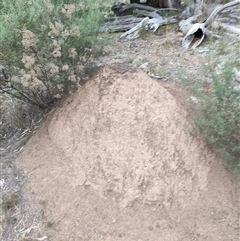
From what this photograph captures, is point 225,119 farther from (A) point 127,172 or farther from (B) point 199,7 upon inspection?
(B) point 199,7

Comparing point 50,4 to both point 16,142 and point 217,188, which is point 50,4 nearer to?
point 16,142

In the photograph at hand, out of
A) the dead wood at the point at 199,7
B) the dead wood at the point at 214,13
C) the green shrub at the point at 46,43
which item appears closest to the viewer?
the green shrub at the point at 46,43

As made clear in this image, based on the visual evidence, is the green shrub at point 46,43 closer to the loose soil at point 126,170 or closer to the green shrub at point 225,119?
the loose soil at point 126,170

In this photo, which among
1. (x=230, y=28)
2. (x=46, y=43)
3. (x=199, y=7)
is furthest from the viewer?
(x=199, y=7)

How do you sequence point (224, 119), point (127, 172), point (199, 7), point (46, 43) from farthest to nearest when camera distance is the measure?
1. point (199, 7)
2. point (46, 43)
3. point (127, 172)
4. point (224, 119)

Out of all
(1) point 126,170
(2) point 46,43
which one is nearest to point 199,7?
(2) point 46,43

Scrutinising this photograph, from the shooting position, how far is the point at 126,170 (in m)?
3.50

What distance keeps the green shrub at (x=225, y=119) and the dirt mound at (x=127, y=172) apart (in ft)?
0.48

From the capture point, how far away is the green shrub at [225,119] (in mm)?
3246

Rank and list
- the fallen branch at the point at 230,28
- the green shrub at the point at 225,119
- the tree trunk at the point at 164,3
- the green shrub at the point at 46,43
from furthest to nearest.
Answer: the tree trunk at the point at 164,3
the fallen branch at the point at 230,28
the green shrub at the point at 46,43
the green shrub at the point at 225,119

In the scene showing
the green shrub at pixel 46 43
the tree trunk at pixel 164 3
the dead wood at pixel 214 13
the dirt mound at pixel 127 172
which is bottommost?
the tree trunk at pixel 164 3

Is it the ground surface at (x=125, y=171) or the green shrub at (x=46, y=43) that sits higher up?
the green shrub at (x=46, y=43)

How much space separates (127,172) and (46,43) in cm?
126

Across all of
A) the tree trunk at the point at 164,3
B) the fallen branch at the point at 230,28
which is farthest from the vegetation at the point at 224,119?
the tree trunk at the point at 164,3
